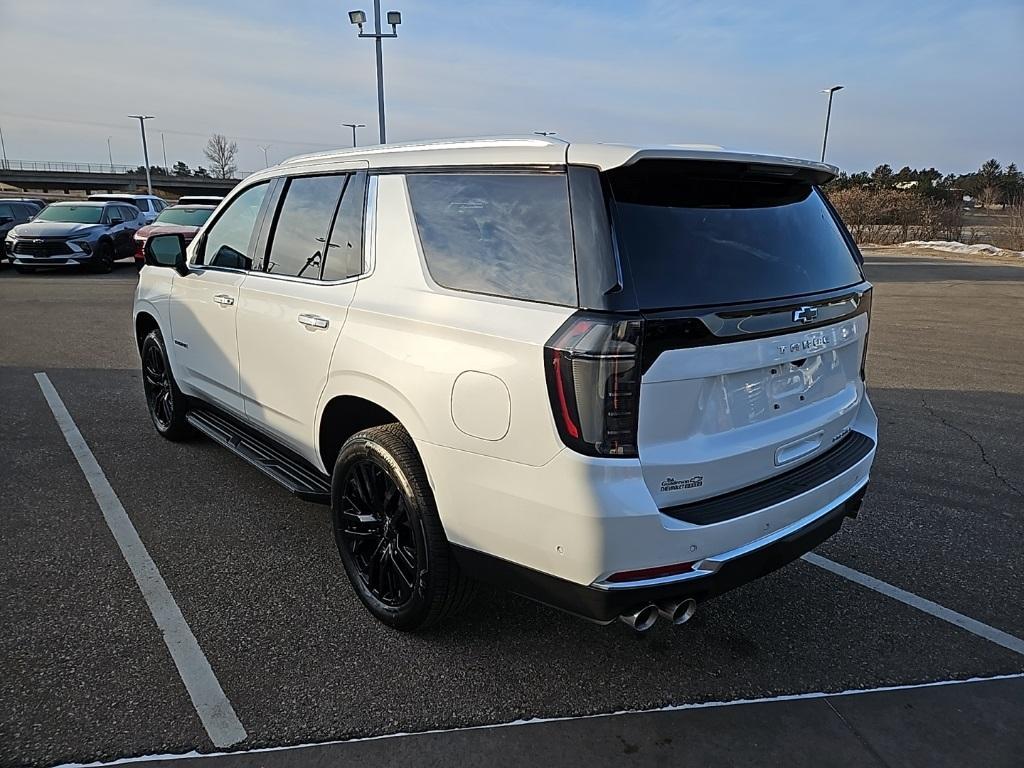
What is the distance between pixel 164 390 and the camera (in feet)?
17.1

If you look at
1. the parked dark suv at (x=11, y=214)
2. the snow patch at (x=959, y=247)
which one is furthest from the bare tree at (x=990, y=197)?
the parked dark suv at (x=11, y=214)

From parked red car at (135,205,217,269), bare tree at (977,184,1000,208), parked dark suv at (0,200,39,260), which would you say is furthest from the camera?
bare tree at (977,184,1000,208)

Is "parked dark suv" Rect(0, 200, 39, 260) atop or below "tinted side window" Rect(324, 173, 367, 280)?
below

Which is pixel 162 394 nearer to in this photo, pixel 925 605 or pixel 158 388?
pixel 158 388

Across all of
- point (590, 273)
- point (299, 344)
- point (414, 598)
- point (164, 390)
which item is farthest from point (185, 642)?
point (164, 390)

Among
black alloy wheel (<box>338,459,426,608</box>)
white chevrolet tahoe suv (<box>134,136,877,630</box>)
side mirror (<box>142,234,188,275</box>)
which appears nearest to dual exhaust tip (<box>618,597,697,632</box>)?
white chevrolet tahoe suv (<box>134,136,877,630</box>)

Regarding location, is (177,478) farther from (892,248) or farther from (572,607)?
(892,248)

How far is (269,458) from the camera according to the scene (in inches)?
150

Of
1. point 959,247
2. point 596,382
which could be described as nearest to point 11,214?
point 596,382

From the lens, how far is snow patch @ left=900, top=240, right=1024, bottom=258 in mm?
27934

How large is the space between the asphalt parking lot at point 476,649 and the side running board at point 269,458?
376 mm

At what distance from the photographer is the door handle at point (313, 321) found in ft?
10.4

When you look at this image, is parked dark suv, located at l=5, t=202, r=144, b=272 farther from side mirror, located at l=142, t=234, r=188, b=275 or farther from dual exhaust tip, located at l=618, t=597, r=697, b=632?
dual exhaust tip, located at l=618, t=597, r=697, b=632

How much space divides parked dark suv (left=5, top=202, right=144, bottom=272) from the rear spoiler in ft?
56.8
